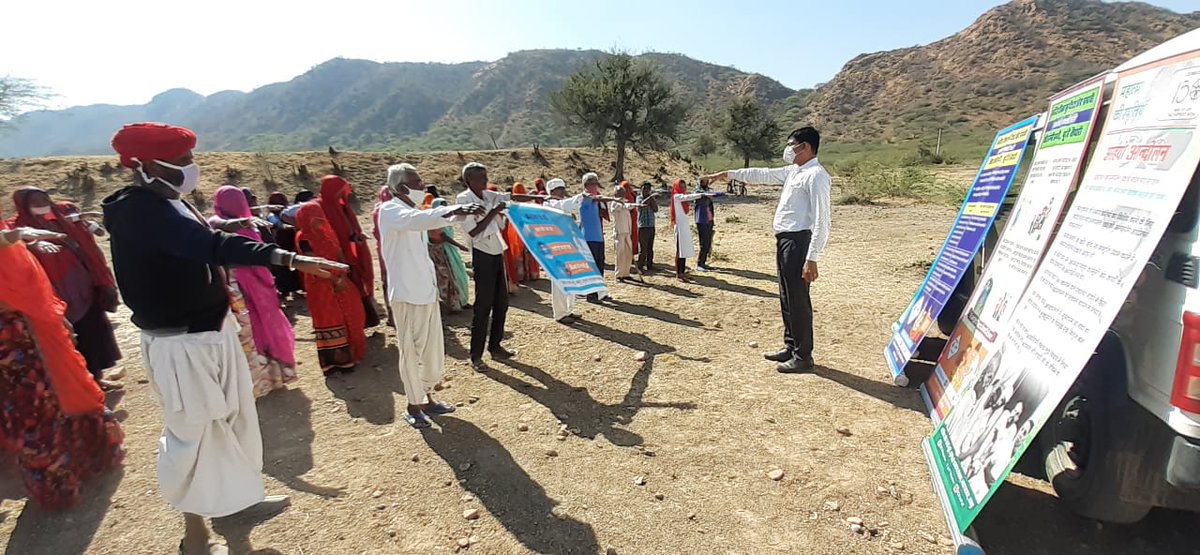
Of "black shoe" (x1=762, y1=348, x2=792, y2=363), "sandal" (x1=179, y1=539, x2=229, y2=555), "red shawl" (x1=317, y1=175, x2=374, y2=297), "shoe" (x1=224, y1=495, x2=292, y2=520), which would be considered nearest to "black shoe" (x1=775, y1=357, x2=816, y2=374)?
"black shoe" (x1=762, y1=348, x2=792, y2=363)

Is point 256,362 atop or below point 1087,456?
below

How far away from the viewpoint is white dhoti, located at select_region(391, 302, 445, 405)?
3.95 m

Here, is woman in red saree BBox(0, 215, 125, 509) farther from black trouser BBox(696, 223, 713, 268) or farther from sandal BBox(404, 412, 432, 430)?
black trouser BBox(696, 223, 713, 268)

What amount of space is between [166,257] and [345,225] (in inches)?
127

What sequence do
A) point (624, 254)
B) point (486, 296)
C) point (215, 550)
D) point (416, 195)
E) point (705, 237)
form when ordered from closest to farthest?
point (215, 550), point (416, 195), point (486, 296), point (624, 254), point (705, 237)

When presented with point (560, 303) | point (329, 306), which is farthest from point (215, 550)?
point (560, 303)

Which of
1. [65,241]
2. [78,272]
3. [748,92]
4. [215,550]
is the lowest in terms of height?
[215,550]

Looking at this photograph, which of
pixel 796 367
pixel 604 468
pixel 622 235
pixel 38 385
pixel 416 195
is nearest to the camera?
pixel 38 385

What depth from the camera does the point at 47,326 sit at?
327 centimetres

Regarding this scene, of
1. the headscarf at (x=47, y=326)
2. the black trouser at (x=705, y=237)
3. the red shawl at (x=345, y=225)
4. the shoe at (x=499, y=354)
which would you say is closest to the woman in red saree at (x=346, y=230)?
the red shawl at (x=345, y=225)

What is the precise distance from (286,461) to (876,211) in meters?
17.0

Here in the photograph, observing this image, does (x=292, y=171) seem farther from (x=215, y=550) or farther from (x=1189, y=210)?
(x=1189, y=210)

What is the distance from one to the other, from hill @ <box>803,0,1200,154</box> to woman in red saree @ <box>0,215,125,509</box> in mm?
49085

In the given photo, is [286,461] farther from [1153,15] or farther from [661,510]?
[1153,15]
